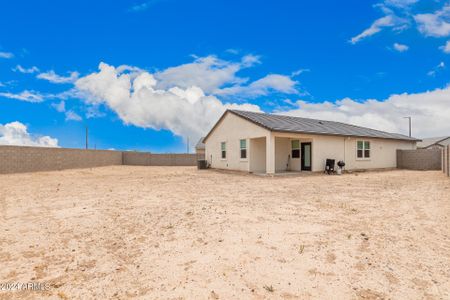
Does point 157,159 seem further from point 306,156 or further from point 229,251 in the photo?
point 229,251

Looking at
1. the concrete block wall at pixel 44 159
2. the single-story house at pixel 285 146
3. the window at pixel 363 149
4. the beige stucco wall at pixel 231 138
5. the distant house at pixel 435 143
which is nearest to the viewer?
the single-story house at pixel 285 146

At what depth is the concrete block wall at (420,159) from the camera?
20398 mm

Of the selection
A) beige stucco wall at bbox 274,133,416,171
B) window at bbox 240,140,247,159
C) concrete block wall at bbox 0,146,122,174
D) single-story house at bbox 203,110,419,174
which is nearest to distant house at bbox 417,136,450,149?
beige stucco wall at bbox 274,133,416,171

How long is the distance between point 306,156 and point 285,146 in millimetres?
1651

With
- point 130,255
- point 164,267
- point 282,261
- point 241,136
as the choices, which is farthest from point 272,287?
point 241,136

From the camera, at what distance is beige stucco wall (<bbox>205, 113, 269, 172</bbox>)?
669 inches

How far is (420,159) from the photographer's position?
2120 cm

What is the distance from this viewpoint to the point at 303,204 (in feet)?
23.4

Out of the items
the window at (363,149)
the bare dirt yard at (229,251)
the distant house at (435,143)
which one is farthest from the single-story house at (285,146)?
the distant house at (435,143)

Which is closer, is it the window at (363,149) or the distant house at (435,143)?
the window at (363,149)

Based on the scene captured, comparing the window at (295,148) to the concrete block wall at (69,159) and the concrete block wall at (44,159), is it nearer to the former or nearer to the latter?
the concrete block wall at (69,159)

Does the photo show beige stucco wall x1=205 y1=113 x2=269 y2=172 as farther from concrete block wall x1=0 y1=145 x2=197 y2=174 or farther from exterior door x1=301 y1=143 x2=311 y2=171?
concrete block wall x1=0 y1=145 x2=197 y2=174

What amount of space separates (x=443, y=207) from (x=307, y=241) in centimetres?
463

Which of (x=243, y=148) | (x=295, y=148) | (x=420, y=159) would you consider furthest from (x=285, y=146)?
(x=420, y=159)
